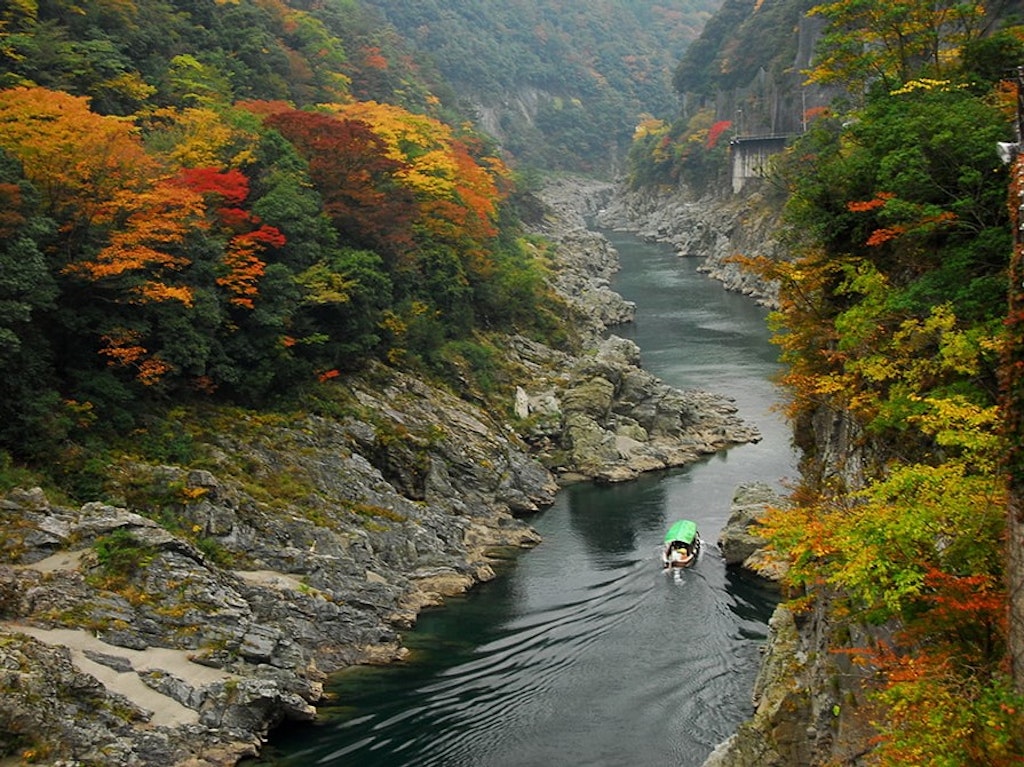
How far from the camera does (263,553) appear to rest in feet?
85.7

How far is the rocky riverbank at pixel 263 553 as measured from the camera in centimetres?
1908

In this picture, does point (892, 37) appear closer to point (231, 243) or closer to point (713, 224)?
point (231, 243)

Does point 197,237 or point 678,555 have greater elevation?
point 197,237

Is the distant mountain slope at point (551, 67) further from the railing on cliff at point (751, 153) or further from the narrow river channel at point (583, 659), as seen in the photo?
the narrow river channel at point (583, 659)

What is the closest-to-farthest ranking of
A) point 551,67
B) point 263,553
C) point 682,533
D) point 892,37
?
point 892,37, point 263,553, point 682,533, point 551,67

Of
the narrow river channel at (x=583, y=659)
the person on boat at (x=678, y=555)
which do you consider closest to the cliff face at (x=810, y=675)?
the person on boat at (x=678, y=555)

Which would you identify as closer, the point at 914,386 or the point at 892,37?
the point at 914,386

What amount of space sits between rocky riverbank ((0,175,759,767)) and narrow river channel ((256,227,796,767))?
4.13ft

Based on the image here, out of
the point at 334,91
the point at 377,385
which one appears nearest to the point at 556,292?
the point at 334,91

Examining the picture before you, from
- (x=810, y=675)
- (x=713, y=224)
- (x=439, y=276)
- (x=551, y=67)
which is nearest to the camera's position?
(x=810, y=675)

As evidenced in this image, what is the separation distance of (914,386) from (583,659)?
13.7m

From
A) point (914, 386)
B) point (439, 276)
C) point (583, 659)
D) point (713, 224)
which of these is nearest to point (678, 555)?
point (583, 659)

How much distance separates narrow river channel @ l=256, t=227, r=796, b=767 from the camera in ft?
68.7

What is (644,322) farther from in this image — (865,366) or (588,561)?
(865,366)
